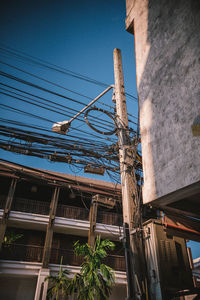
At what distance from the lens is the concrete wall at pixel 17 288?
1525 centimetres

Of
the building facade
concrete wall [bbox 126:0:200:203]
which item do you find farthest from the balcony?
concrete wall [bbox 126:0:200:203]

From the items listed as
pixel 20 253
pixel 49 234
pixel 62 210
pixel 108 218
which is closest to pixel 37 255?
pixel 20 253

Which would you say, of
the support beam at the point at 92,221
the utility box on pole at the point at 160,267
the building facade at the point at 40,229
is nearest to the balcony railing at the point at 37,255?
the building facade at the point at 40,229

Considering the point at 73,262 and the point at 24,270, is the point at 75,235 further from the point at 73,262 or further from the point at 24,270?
the point at 24,270

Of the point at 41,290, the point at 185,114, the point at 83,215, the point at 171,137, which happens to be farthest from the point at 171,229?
the point at 83,215

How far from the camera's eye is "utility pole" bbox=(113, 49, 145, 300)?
14.6 ft

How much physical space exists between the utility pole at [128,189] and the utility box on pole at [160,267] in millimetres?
277

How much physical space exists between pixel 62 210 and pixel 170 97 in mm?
16007

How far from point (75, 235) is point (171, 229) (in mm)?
15842

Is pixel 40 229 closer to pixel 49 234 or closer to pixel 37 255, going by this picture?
pixel 49 234

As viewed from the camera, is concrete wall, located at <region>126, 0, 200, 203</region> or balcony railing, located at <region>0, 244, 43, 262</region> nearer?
concrete wall, located at <region>126, 0, 200, 203</region>

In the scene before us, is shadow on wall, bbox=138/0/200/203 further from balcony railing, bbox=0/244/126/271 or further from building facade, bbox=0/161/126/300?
balcony railing, bbox=0/244/126/271

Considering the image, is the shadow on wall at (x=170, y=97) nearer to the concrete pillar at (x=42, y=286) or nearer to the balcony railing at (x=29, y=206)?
the concrete pillar at (x=42, y=286)

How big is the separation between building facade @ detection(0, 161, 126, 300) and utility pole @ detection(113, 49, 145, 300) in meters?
8.33
